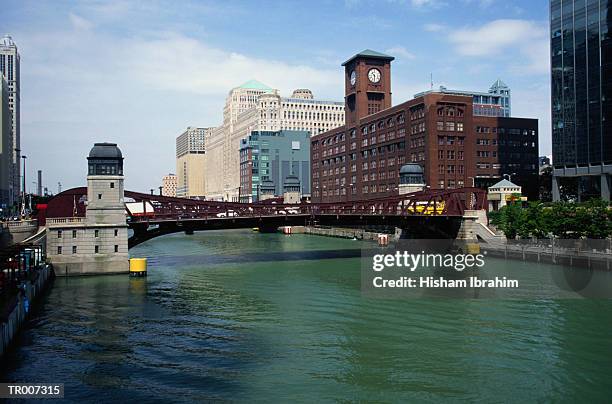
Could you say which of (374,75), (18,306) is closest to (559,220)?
(18,306)

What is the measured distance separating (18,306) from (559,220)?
5851cm

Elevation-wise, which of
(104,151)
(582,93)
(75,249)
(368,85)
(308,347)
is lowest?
(308,347)

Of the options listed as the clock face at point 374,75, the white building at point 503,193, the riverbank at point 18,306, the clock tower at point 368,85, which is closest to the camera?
the riverbank at point 18,306

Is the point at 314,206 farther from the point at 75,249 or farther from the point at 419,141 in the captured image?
the point at 419,141

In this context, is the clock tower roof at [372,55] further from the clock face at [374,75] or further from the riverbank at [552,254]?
the riverbank at [552,254]

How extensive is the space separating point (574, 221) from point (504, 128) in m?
69.1

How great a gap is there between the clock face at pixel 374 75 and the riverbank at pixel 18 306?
4719 inches

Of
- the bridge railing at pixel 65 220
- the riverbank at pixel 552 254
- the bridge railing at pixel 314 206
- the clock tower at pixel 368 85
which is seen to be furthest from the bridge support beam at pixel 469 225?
the clock tower at pixel 368 85

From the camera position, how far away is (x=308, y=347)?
33.1 metres

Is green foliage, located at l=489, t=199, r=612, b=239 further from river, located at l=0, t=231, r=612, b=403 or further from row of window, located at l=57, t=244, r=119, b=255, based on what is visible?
row of window, located at l=57, t=244, r=119, b=255

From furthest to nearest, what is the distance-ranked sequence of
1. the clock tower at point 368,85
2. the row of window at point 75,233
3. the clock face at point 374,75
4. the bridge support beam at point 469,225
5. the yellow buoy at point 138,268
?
the clock face at point 374,75
the clock tower at point 368,85
the bridge support beam at point 469,225
the yellow buoy at point 138,268
the row of window at point 75,233

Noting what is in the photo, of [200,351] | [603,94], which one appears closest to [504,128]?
[603,94]

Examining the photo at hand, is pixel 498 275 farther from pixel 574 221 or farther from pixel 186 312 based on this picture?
pixel 186 312

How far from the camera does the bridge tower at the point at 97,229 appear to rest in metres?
61.8
